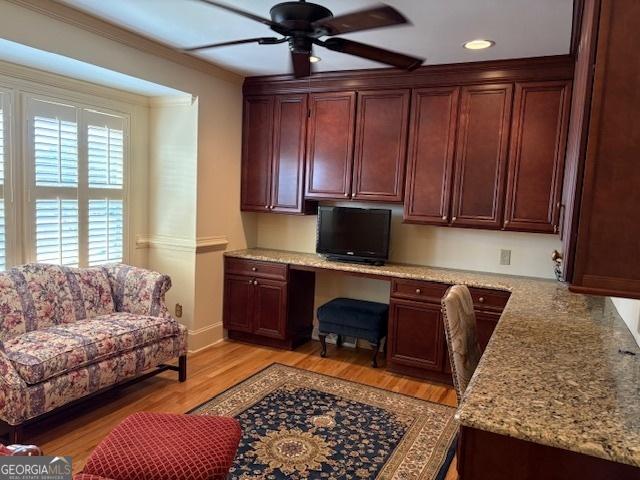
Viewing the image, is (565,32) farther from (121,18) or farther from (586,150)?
(121,18)

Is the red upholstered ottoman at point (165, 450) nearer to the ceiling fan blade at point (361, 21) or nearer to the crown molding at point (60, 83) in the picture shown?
the ceiling fan blade at point (361, 21)

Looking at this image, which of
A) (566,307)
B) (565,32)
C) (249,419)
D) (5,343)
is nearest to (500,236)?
(566,307)

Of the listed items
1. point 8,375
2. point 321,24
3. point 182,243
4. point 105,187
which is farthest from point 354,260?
point 8,375

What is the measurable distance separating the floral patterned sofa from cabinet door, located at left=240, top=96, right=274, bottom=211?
1.35m

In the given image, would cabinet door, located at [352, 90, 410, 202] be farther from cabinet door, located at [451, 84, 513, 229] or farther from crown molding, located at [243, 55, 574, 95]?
cabinet door, located at [451, 84, 513, 229]

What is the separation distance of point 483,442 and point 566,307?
168 centimetres

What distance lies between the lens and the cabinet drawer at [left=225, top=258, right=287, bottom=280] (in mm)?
4188

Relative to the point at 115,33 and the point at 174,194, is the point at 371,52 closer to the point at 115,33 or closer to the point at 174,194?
the point at 115,33

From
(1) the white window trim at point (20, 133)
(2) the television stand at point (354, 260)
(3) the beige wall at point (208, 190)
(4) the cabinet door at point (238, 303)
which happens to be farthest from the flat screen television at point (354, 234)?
(1) the white window trim at point (20, 133)

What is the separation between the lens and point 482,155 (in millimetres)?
3631

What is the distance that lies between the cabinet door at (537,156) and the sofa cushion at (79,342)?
2.81 m

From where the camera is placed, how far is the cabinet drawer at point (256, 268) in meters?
4.19

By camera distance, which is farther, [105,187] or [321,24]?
[105,187]

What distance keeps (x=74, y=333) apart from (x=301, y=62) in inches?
85.3
